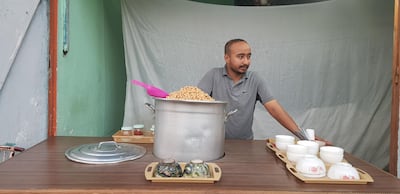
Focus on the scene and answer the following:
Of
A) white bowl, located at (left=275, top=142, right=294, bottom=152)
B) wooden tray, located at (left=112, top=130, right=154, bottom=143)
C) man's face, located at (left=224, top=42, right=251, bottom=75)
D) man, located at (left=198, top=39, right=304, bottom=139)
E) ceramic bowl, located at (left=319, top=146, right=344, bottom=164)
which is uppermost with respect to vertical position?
man's face, located at (left=224, top=42, right=251, bottom=75)

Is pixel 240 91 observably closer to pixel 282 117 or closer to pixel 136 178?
pixel 282 117

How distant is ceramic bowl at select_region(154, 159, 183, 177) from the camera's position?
824 millimetres

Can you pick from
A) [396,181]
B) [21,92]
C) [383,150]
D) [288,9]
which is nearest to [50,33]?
[21,92]

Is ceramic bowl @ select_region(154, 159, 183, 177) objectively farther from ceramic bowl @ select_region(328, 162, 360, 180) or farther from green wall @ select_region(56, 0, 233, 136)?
green wall @ select_region(56, 0, 233, 136)

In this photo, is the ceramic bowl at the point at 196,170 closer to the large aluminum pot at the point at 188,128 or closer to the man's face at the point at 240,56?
the large aluminum pot at the point at 188,128

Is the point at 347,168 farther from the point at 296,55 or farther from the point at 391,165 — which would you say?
the point at 296,55

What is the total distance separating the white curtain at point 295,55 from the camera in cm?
258

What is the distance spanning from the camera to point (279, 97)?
2.76m

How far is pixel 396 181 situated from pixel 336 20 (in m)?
2.05

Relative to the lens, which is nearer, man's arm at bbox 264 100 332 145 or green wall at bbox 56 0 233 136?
man's arm at bbox 264 100 332 145

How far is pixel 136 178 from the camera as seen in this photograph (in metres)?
0.83

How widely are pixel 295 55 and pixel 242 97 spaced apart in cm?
118

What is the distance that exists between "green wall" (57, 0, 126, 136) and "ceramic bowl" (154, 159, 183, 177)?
3.04 ft

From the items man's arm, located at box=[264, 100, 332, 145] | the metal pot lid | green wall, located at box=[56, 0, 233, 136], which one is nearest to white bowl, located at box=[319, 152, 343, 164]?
man's arm, located at box=[264, 100, 332, 145]
